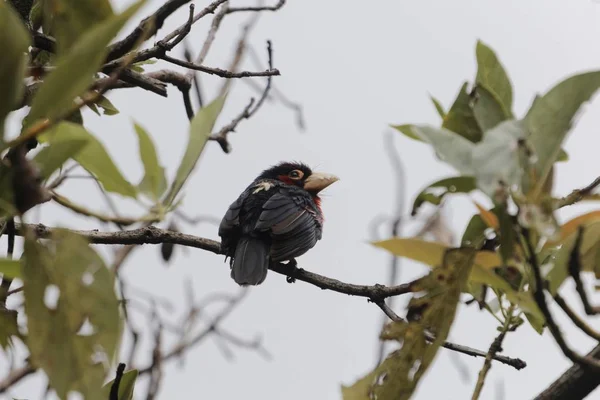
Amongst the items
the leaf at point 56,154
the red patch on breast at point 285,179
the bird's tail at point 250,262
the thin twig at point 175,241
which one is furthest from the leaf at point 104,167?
the red patch on breast at point 285,179

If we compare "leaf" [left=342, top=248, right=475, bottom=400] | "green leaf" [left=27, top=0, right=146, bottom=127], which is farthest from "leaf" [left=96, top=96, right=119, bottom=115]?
"green leaf" [left=27, top=0, right=146, bottom=127]

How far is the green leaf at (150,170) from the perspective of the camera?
1.14 meters

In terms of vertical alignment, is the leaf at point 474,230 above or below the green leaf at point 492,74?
below

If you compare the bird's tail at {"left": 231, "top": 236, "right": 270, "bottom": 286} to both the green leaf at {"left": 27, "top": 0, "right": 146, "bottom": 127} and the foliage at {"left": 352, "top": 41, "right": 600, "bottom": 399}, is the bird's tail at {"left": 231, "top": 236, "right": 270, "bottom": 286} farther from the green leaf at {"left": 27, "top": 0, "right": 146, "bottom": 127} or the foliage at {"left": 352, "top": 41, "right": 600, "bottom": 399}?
the green leaf at {"left": 27, "top": 0, "right": 146, "bottom": 127}

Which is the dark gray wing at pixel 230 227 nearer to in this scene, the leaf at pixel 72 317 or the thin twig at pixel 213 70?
the thin twig at pixel 213 70

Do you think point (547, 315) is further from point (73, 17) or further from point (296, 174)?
point (296, 174)

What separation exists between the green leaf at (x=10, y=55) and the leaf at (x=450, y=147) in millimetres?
447

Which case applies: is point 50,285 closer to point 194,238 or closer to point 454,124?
point 454,124

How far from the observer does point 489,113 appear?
105 centimetres

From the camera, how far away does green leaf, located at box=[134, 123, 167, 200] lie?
1.14 metres

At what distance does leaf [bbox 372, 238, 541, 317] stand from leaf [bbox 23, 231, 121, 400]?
322 millimetres

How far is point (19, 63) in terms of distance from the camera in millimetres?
725

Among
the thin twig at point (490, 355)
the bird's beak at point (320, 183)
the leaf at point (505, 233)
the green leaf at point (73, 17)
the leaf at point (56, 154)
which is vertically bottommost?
the thin twig at point (490, 355)

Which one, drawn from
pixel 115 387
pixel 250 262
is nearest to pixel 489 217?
pixel 115 387
